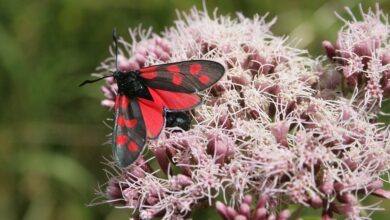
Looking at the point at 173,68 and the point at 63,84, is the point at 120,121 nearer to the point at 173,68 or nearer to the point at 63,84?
the point at 173,68

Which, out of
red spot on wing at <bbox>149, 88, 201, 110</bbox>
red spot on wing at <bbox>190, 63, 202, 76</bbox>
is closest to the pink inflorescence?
red spot on wing at <bbox>149, 88, 201, 110</bbox>

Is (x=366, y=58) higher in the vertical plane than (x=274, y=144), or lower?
higher

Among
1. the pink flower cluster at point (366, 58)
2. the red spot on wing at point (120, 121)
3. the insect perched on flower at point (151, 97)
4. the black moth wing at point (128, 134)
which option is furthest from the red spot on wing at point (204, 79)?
the pink flower cluster at point (366, 58)

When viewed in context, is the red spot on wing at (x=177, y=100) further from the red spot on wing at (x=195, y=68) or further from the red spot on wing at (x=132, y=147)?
the red spot on wing at (x=132, y=147)

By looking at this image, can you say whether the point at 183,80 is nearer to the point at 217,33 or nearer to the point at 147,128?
the point at 147,128

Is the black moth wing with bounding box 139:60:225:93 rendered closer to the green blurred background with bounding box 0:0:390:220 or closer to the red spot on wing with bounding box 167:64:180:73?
the red spot on wing with bounding box 167:64:180:73

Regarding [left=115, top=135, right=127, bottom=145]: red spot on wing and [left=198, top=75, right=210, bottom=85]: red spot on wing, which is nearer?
[left=115, top=135, right=127, bottom=145]: red spot on wing

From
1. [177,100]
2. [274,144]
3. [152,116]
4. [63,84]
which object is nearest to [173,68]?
[177,100]

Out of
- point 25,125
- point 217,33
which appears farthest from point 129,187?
point 25,125
